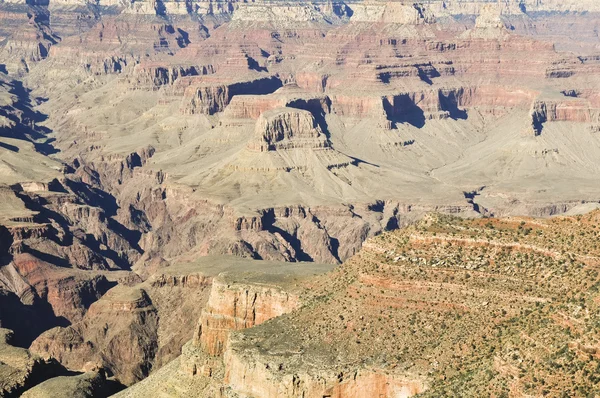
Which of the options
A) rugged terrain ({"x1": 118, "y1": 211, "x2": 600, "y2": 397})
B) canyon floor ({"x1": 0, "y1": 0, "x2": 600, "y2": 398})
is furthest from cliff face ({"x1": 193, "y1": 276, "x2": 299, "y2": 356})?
rugged terrain ({"x1": 118, "y1": 211, "x2": 600, "y2": 397})

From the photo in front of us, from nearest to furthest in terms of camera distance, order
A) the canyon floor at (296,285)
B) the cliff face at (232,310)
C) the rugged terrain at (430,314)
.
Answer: the rugged terrain at (430,314)
the canyon floor at (296,285)
the cliff face at (232,310)

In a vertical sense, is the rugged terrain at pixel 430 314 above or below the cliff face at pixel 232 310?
above

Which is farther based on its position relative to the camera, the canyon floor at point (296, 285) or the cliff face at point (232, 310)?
the cliff face at point (232, 310)

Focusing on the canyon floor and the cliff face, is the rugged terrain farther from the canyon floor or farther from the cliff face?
the cliff face

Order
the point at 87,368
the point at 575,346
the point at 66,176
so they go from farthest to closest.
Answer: the point at 66,176 → the point at 87,368 → the point at 575,346

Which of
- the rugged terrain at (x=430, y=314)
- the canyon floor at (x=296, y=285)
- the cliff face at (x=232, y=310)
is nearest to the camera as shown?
the rugged terrain at (x=430, y=314)

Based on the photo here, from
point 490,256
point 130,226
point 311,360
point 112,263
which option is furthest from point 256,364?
point 130,226

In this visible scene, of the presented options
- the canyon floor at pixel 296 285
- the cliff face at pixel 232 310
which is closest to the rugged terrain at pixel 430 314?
the canyon floor at pixel 296 285

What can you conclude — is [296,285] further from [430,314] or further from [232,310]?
[430,314]

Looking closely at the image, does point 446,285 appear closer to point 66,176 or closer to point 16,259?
point 16,259

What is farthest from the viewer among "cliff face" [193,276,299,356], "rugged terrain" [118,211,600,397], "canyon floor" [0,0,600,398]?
"cliff face" [193,276,299,356]

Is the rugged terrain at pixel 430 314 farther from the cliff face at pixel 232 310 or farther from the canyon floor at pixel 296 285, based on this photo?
the cliff face at pixel 232 310
